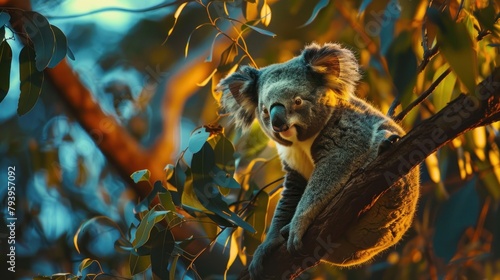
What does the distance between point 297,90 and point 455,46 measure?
0.74 metres

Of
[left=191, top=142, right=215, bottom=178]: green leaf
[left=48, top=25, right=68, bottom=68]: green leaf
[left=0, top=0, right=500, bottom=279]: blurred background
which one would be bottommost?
[left=0, top=0, right=500, bottom=279]: blurred background

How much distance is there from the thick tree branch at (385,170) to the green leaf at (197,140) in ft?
1.74

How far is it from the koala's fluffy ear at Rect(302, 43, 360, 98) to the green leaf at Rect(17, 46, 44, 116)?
1157 millimetres

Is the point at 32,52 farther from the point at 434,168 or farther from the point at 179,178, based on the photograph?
the point at 434,168

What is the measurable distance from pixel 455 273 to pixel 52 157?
3420 mm

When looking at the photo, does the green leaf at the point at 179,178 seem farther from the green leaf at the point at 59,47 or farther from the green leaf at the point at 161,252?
the green leaf at the point at 59,47

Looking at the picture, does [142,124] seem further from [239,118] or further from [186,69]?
[239,118]

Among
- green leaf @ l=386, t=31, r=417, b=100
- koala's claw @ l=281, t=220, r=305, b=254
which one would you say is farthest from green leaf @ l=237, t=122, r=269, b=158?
green leaf @ l=386, t=31, r=417, b=100

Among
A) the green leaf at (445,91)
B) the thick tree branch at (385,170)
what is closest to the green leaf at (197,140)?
the thick tree branch at (385,170)

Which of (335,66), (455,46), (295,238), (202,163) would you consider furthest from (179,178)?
(455,46)

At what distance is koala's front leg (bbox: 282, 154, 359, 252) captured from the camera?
2459 millimetres

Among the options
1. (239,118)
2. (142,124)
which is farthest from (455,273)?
(142,124)

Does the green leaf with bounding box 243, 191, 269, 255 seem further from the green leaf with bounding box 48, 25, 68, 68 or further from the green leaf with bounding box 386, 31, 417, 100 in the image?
the green leaf with bounding box 48, 25, 68, 68

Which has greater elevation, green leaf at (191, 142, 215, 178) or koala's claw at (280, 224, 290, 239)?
green leaf at (191, 142, 215, 178)
